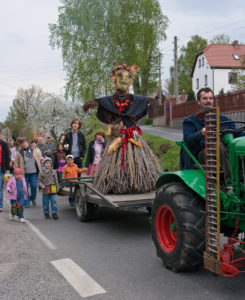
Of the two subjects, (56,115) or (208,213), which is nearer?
(208,213)

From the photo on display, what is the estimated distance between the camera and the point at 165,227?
4.48 meters

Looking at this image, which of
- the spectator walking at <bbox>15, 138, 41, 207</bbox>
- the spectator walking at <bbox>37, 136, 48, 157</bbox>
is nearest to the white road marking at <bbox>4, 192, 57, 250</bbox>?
the spectator walking at <bbox>15, 138, 41, 207</bbox>

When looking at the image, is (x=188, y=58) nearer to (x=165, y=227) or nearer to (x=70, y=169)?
(x=70, y=169)

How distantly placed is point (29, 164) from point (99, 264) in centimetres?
550

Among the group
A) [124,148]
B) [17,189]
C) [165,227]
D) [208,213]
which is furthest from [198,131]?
Result: [17,189]

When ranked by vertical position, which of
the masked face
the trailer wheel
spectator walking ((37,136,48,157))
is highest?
the masked face

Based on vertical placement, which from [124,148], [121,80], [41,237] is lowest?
[41,237]

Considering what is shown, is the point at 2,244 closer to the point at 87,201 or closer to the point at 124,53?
the point at 87,201

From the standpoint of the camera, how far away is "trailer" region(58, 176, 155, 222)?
19.0ft

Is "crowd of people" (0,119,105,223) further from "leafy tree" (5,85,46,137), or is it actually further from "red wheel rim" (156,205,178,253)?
"leafy tree" (5,85,46,137)

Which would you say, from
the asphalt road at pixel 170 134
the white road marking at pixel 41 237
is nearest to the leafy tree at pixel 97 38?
the asphalt road at pixel 170 134

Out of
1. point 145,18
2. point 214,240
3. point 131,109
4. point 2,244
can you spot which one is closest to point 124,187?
point 131,109

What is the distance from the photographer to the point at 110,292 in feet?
12.1

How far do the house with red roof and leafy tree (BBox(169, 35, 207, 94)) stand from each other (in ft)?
37.9
